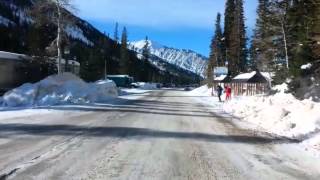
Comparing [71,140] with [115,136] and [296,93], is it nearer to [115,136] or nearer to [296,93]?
[115,136]

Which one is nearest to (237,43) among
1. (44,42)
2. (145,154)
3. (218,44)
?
(218,44)

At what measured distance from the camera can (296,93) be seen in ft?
115

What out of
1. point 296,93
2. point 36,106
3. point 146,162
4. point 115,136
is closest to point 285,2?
point 296,93

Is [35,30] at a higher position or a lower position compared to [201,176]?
higher

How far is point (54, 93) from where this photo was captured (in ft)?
117

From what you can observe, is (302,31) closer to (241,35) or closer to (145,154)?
(145,154)

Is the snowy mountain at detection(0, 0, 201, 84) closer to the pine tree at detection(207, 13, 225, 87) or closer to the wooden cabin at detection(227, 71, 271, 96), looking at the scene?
the wooden cabin at detection(227, 71, 271, 96)

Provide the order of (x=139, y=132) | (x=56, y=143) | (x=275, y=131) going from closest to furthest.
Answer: (x=56, y=143)
(x=139, y=132)
(x=275, y=131)

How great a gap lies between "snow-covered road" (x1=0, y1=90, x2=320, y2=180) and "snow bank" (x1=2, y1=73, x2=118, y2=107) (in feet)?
44.2

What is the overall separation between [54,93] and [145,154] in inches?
972

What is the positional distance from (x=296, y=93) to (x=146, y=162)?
26.1 metres

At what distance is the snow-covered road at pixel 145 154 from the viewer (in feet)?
31.0

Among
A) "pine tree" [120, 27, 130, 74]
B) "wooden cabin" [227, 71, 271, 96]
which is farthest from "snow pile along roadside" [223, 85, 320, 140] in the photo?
"pine tree" [120, 27, 130, 74]

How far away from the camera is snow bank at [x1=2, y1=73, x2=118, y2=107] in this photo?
31.4 m
